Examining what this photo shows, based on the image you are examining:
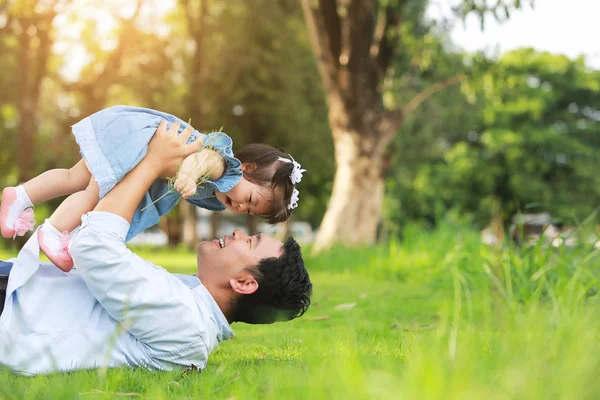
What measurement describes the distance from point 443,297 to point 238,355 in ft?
11.8

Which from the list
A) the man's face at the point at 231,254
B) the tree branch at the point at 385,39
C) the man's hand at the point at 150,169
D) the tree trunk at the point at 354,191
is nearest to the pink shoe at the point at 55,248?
the man's hand at the point at 150,169

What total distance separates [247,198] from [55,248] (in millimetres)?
1326

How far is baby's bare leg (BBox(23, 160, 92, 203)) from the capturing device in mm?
3752

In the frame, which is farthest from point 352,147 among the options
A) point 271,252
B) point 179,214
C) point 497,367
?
point 179,214

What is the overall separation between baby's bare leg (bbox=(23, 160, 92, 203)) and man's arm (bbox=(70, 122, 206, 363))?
762mm

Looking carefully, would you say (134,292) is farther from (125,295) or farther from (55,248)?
(55,248)

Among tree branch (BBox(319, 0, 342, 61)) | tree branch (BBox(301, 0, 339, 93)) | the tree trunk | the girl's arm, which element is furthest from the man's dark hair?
tree branch (BBox(319, 0, 342, 61))

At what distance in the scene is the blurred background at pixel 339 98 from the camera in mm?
11883

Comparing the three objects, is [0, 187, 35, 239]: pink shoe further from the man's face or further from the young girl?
the man's face

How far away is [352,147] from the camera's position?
11.9 m

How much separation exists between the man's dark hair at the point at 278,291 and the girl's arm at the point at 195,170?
1.74ft

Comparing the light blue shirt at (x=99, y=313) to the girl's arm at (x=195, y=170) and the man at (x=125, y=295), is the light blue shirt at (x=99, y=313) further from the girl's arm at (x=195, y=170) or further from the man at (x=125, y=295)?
the girl's arm at (x=195, y=170)

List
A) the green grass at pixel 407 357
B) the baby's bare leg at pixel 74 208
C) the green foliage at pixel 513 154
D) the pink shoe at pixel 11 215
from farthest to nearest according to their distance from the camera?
the green foliage at pixel 513 154 < the pink shoe at pixel 11 215 < the baby's bare leg at pixel 74 208 < the green grass at pixel 407 357

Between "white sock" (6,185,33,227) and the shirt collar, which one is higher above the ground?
"white sock" (6,185,33,227)
